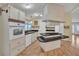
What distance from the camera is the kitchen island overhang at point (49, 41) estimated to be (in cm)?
269

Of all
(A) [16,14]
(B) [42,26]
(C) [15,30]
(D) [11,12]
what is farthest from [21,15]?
(B) [42,26]

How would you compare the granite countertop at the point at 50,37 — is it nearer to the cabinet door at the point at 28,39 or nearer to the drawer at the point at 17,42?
the cabinet door at the point at 28,39

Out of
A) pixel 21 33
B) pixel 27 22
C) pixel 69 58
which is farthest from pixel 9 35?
pixel 69 58

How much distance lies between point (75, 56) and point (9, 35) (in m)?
1.56

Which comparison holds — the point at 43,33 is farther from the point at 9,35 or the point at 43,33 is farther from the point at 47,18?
the point at 9,35

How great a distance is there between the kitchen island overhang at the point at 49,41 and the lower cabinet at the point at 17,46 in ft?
1.39

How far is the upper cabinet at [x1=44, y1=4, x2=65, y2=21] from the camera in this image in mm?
2619

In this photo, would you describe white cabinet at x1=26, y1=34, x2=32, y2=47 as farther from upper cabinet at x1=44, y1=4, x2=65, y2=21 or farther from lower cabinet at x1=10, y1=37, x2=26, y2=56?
upper cabinet at x1=44, y1=4, x2=65, y2=21

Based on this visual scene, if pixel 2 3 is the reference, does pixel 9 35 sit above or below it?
below

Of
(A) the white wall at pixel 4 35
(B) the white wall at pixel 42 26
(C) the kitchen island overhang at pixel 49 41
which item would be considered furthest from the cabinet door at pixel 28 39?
(A) the white wall at pixel 4 35

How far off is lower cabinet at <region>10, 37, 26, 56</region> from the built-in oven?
0.09 meters

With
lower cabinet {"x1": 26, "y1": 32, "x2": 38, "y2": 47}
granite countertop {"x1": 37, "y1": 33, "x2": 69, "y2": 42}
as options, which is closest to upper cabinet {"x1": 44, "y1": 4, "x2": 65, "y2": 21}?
granite countertop {"x1": 37, "y1": 33, "x2": 69, "y2": 42}

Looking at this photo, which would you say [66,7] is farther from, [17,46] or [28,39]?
[17,46]

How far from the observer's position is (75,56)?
257 centimetres
